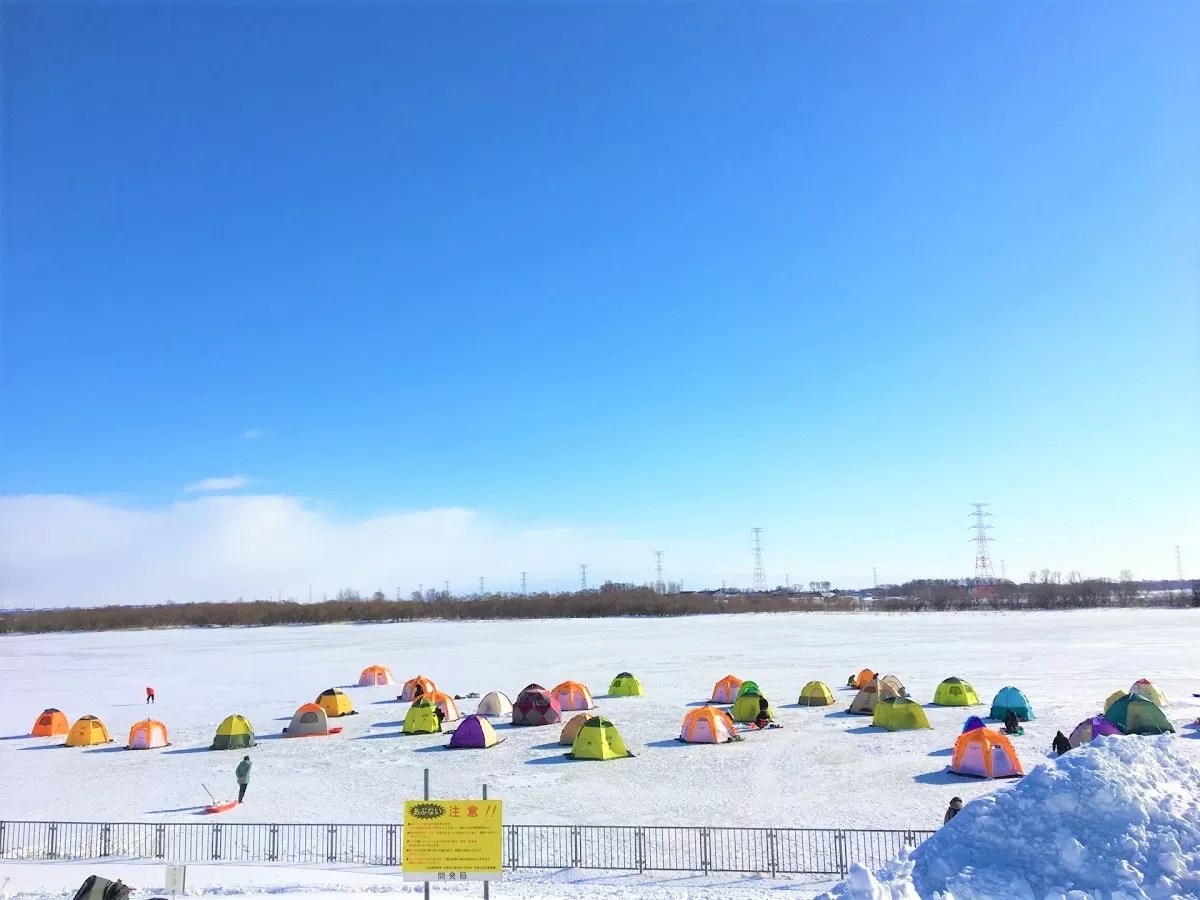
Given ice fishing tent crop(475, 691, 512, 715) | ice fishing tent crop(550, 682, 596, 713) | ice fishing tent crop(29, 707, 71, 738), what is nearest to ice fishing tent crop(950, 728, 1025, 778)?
ice fishing tent crop(550, 682, 596, 713)

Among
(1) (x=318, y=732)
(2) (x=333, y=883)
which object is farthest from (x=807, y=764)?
(1) (x=318, y=732)

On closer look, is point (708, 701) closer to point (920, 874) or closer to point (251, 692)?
point (251, 692)

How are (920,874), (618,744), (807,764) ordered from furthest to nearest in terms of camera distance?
1. (618,744)
2. (807,764)
3. (920,874)

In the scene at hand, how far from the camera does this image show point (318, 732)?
32.6 meters

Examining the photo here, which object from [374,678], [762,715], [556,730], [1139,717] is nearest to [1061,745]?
[1139,717]

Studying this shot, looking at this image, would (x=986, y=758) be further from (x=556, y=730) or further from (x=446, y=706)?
(x=446, y=706)

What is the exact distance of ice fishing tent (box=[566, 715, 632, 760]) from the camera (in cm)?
2694

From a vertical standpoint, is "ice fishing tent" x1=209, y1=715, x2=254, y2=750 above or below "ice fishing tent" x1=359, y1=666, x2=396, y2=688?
above

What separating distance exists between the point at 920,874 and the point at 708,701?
28.8 metres

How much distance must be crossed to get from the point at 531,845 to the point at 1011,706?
69.4 ft

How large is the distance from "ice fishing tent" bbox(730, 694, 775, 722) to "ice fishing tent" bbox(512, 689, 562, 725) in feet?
23.6

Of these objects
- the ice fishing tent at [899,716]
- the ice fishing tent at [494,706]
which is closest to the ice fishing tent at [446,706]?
the ice fishing tent at [494,706]

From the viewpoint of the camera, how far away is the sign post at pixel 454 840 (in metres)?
12.4

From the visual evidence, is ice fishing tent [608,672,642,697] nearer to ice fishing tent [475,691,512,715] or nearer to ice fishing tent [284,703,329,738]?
ice fishing tent [475,691,512,715]
